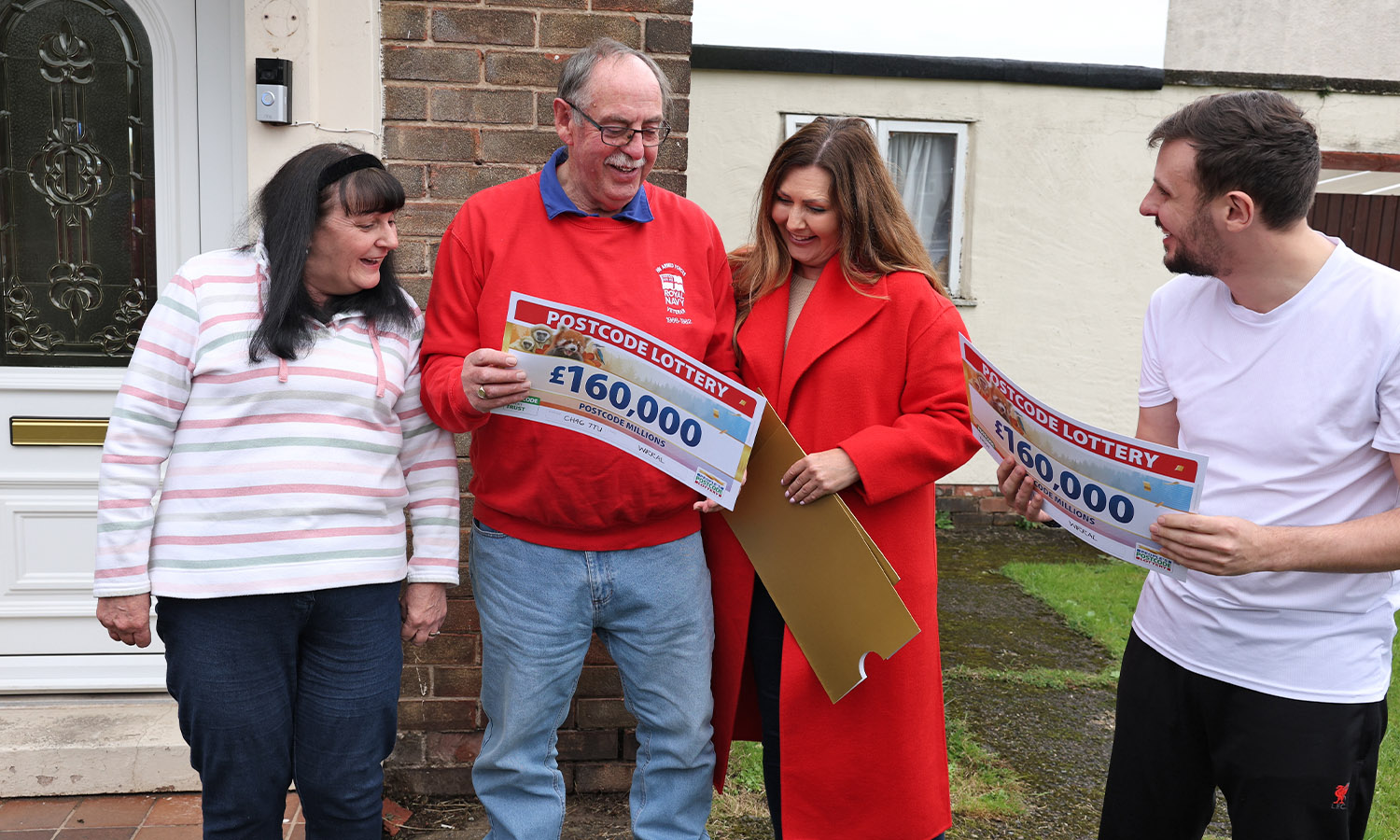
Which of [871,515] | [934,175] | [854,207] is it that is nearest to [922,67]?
[934,175]

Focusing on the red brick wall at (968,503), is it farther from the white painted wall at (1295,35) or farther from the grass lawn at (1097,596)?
the white painted wall at (1295,35)

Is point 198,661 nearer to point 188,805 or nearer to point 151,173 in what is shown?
point 188,805

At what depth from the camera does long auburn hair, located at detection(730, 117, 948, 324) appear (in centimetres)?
242

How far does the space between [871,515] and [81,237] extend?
9.01 feet

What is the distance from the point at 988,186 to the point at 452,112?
5685 millimetres

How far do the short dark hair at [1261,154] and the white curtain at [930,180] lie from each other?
6046 mm

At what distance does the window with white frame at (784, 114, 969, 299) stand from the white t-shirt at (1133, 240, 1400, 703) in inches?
237

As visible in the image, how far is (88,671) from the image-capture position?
3531 mm

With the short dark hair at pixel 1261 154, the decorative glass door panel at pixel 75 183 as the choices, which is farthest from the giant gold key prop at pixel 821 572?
the decorative glass door panel at pixel 75 183

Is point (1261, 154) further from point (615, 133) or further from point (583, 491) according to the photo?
point (583, 491)

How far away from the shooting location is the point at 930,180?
8047mm

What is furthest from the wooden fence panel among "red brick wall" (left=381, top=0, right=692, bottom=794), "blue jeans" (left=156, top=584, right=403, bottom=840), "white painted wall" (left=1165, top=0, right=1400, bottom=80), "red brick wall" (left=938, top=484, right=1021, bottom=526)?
"blue jeans" (left=156, top=584, right=403, bottom=840)

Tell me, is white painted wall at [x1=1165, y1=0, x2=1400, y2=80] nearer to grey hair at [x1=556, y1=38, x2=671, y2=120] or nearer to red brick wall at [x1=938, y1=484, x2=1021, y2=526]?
red brick wall at [x1=938, y1=484, x2=1021, y2=526]

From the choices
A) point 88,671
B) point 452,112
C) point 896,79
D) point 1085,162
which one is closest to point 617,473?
point 452,112
